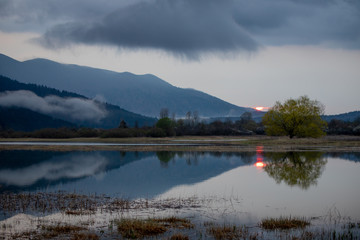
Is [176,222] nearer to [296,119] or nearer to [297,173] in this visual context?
[297,173]

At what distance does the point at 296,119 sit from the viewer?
3479 inches

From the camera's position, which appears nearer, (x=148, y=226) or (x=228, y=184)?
(x=148, y=226)

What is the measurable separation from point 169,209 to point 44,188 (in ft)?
39.0

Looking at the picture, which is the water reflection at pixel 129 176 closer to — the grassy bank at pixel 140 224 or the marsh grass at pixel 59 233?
the grassy bank at pixel 140 224

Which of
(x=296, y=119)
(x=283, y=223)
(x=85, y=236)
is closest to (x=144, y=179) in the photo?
(x=283, y=223)

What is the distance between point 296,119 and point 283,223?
77.3 m

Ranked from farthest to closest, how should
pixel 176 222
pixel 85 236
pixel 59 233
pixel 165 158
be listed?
pixel 165 158 < pixel 176 222 < pixel 59 233 < pixel 85 236

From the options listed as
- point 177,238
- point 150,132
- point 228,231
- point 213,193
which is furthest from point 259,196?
point 150,132

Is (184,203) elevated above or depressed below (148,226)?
below

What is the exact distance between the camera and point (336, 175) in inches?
1276

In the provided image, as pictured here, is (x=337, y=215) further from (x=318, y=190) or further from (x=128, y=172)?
(x=128, y=172)

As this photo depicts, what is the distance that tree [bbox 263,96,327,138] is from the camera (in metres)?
88.2

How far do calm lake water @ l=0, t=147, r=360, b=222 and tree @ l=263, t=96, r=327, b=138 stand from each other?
161ft

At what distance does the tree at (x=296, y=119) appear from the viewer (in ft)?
289
